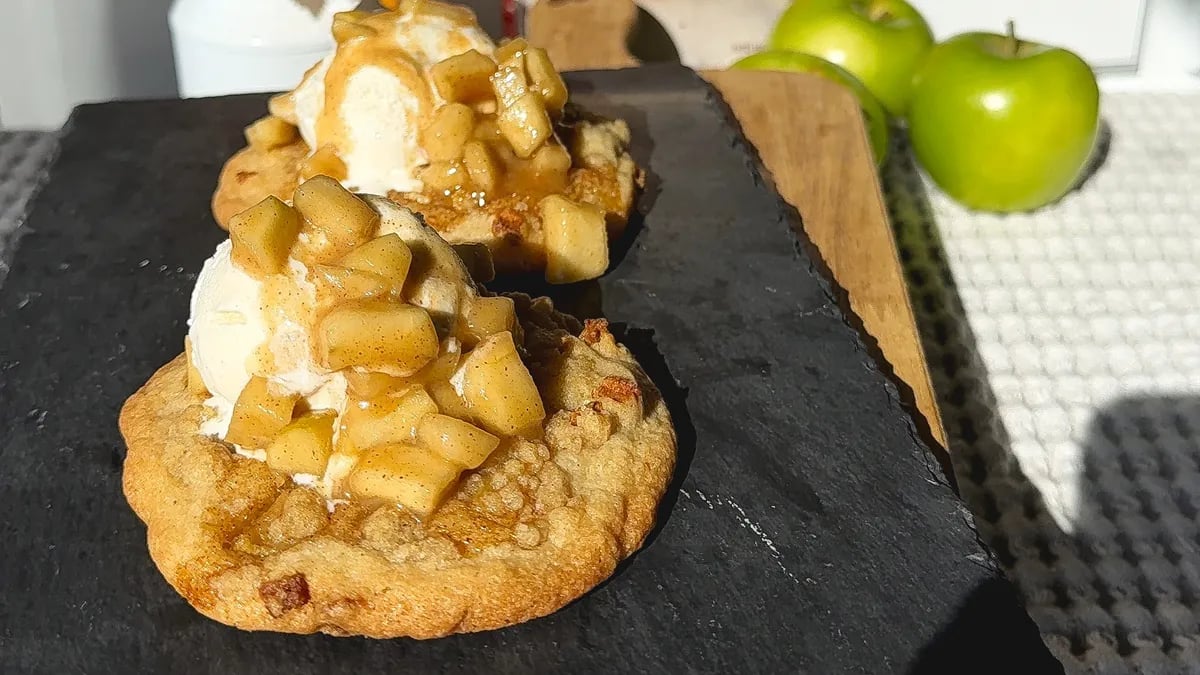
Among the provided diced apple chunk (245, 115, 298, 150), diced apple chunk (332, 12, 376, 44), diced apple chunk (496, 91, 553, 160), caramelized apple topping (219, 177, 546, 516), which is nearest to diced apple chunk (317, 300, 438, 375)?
caramelized apple topping (219, 177, 546, 516)

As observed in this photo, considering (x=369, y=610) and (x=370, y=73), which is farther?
(x=370, y=73)

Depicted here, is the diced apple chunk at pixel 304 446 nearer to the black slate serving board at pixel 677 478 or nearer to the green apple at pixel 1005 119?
the black slate serving board at pixel 677 478

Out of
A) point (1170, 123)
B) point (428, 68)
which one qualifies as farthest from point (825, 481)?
point (1170, 123)

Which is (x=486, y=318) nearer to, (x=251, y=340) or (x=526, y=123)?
(x=251, y=340)

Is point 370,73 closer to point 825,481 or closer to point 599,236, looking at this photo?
point 599,236

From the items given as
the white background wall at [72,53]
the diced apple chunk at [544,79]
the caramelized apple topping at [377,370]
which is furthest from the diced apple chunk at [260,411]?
the white background wall at [72,53]

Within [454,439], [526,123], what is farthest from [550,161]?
[454,439]

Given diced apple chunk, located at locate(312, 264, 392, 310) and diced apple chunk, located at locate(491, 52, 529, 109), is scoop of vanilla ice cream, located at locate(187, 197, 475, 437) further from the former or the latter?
diced apple chunk, located at locate(491, 52, 529, 109)
